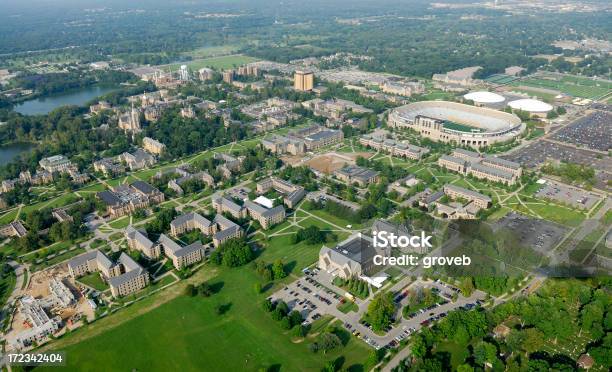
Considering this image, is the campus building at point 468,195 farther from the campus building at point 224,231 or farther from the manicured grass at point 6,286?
the manicured grass at point 6,286

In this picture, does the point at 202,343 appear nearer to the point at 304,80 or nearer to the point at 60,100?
the point at 304,80

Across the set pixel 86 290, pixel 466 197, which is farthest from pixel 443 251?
pixel 86 290

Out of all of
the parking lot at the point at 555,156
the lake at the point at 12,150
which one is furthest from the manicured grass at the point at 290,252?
the lake at the point at 12,150

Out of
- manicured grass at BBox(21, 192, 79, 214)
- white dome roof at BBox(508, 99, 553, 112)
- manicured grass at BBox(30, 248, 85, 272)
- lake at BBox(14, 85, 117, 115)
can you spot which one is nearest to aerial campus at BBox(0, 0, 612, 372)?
manicured grass at BBox(30, 248, 85, 272)

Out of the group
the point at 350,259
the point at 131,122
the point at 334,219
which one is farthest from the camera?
the point at 131,122

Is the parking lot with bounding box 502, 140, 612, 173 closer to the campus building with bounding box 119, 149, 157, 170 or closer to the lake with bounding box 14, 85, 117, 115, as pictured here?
the campus building with bounding box 119, 149, 157, 170

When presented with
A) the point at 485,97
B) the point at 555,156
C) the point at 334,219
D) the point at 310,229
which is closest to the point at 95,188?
the point at 310,229
